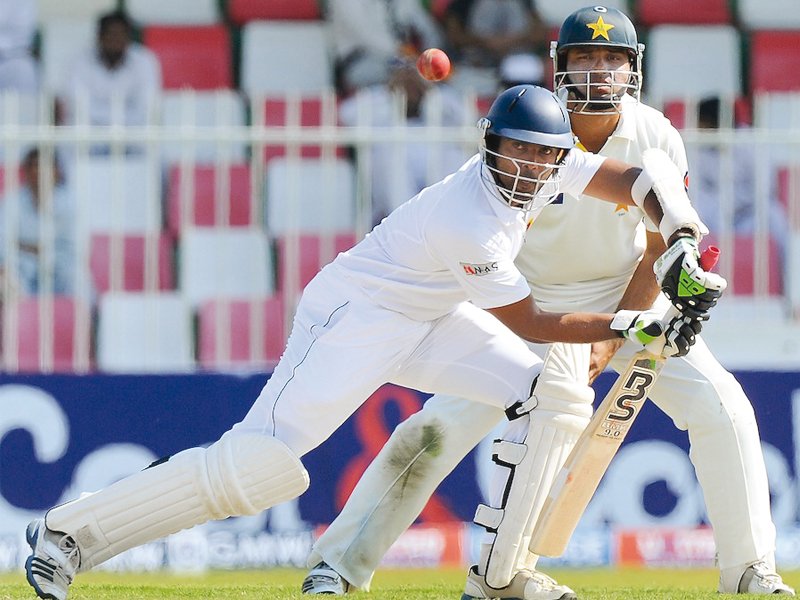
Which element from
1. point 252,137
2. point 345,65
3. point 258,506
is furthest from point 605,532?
point 345,65

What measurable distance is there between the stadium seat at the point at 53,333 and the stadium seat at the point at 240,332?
1.64 ft

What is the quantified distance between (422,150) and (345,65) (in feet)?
5.78

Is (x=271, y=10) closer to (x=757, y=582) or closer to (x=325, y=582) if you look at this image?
(x=325, y=582)

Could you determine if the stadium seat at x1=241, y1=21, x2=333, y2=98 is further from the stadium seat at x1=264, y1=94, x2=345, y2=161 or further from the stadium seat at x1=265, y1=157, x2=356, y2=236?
the stadium seat at x1=265, y1=157, x2=356, y2=236

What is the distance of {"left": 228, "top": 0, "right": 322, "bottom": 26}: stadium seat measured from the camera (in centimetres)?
909

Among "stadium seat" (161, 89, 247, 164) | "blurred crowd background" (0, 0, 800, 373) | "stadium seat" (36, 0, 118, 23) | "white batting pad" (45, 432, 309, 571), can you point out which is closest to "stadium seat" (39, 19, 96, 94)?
"stadium seat" (36, 0, 118, 23)

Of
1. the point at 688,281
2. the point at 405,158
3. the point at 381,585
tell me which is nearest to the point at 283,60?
the point at 405,158

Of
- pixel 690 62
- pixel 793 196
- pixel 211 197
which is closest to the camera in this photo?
pixel 211 197

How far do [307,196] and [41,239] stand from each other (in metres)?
1.15

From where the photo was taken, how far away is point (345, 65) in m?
8.59

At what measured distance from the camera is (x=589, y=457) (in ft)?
14.3

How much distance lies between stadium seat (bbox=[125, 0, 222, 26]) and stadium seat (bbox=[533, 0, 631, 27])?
1.85m

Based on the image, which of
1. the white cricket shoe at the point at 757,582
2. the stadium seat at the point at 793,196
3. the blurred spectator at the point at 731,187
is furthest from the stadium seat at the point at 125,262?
the white cricket shoe at the point at 757,582

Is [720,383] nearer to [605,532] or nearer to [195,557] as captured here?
[605,532]
